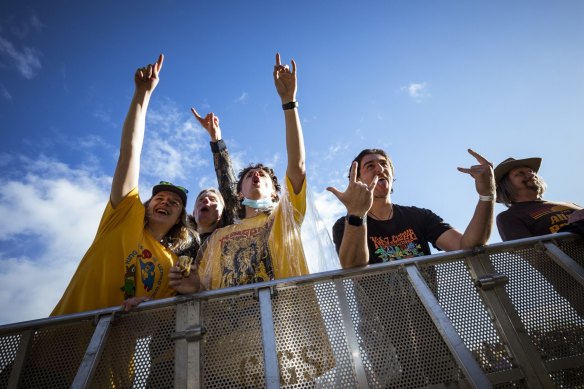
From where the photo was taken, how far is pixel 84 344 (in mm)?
1611

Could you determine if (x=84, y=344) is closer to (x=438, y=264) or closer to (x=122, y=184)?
(x=122, y=184)

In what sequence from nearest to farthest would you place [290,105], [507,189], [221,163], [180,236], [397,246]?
[397,246], [290,105], [180,236], [507,189], [221,163]

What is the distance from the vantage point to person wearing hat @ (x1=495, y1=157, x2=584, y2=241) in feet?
9.70

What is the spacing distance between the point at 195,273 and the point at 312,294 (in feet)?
3.00

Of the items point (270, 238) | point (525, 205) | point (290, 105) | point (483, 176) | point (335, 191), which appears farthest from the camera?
point (525, 205)

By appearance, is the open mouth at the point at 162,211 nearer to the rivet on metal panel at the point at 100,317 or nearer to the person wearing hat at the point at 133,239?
the person wearing hat at the point at 133,239

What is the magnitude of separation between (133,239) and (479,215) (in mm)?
2682

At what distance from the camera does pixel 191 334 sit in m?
1.50

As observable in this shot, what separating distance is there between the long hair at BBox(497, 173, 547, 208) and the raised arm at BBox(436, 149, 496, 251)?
1654 mm

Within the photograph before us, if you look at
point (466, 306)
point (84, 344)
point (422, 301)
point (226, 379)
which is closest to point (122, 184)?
point (84, 344)

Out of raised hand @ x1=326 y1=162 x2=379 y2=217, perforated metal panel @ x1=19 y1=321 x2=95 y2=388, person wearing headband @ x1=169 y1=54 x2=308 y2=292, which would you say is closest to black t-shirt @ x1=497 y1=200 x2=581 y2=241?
raised hand @ x1=326 y1=162 x2=379 y2=217

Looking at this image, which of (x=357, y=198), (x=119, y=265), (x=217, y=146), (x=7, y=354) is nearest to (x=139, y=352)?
(x=7, y=354)

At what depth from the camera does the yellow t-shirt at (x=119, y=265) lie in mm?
2159

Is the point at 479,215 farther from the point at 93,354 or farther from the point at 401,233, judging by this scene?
the point at 93,354
